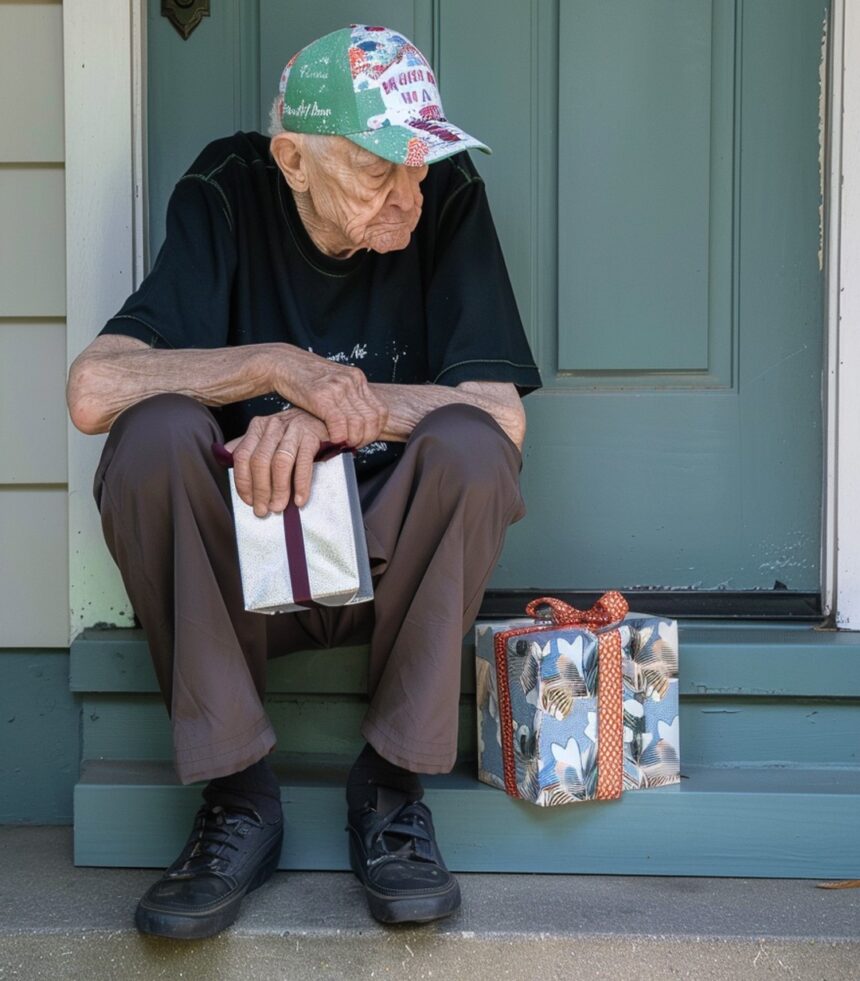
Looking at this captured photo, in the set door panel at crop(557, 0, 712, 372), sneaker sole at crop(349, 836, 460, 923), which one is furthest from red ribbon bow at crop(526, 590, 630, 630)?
door panel at crop(557, 0, 712, 372)

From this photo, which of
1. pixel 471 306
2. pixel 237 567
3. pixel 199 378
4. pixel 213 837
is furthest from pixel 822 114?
pixel 213 837

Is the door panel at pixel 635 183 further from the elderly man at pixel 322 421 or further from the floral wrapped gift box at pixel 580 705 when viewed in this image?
the floral wrapped gift box at pixel 580 705

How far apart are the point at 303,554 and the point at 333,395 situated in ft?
0.79

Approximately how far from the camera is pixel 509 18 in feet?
7.45

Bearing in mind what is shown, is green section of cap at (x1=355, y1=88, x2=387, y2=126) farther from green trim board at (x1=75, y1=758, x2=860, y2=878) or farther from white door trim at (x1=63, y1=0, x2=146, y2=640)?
green trim board at (x1=75, y1=758, x2=860, y2=878)

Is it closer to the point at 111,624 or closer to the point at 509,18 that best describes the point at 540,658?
the point at 111,624

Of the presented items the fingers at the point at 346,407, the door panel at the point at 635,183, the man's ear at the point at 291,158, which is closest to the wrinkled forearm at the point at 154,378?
the fingers at the point at 346,407

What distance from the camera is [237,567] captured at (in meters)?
1.64

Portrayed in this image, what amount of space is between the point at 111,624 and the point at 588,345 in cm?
103

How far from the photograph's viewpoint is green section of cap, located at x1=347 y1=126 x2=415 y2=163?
5.72 feet

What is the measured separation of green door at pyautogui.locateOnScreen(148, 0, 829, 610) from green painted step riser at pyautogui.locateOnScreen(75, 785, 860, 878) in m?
0.51

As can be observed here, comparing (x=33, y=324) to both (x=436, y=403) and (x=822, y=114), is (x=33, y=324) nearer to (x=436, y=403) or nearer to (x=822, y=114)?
(x=436, y=403)

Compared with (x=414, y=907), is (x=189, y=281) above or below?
above

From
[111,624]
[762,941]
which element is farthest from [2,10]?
[762,941]
